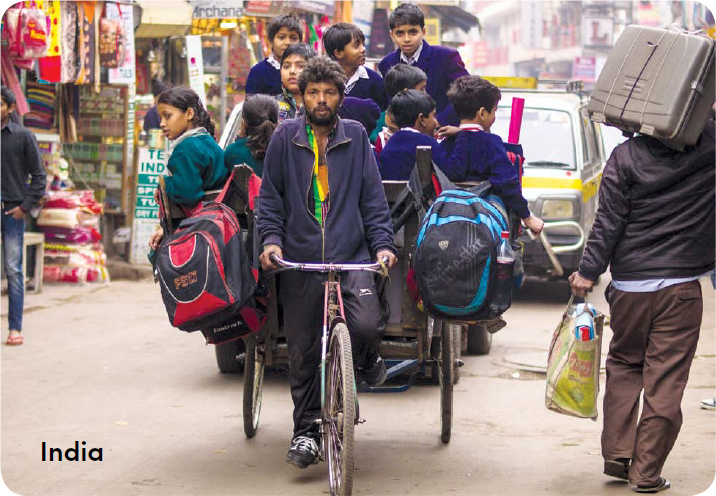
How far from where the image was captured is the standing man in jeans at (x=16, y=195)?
1033 cm

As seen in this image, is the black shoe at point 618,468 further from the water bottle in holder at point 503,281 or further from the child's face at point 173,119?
the child's face at point 173,119

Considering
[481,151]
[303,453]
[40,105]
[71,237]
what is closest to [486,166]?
[481,151]

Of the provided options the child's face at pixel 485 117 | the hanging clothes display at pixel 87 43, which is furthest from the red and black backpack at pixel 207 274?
the hanging clothes display at pixel 87 43

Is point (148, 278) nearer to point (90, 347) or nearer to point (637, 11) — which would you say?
point (90, 347)

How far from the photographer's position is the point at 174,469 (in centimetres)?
619

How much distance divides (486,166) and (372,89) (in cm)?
154

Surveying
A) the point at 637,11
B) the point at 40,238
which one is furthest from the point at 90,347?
the point at 637,11

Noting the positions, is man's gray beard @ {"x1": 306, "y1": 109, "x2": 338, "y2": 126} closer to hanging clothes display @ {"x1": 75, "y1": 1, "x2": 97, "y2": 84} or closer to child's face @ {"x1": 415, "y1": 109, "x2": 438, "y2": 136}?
child's face @ {"x1": 415, "y1": 109, "x2": 438, "y2": 136}

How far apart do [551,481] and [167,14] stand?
11.9 metres

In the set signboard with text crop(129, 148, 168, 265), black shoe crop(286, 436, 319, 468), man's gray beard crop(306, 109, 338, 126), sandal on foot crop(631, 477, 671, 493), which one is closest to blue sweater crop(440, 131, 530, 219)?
man's gray beard crop(306, 109, 338, 126)

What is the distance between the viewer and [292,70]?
23.6 ft

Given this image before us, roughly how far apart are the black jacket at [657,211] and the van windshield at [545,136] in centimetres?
793

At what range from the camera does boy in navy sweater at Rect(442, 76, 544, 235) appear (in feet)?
21.0

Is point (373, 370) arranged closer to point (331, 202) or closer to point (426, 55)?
point (331, 202)
